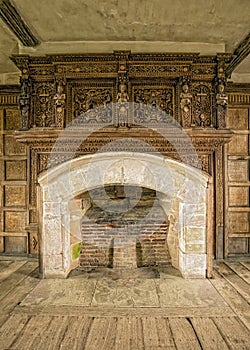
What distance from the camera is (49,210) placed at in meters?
3.10

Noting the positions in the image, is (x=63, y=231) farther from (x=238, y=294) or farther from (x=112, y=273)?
(x=238, y=294)

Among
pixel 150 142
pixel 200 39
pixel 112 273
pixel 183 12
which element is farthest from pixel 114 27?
pixel 112 273

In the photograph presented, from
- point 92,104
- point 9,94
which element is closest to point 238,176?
point 92,104

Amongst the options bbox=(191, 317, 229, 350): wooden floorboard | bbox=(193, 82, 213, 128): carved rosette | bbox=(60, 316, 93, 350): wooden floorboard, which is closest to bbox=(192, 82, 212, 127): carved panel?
bbox=(193, 82, 213, 128): carved rosette

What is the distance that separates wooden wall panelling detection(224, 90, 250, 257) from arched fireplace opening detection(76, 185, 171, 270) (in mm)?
925

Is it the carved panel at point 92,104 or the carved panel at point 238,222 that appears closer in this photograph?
the carved panel at point 92,104

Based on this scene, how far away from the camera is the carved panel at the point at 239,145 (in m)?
3.79

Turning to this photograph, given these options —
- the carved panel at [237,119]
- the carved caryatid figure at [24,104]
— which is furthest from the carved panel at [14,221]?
the carved panel at [237,119]

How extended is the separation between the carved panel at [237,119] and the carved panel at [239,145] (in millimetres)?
132

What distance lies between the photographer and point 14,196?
151 inches

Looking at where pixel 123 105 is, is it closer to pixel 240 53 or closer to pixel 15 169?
pixel 240 53

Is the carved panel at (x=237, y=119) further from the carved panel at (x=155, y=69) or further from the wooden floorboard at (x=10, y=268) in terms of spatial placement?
the wooden floorboard at (x=10, y=268)

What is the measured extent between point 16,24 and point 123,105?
3.99ft

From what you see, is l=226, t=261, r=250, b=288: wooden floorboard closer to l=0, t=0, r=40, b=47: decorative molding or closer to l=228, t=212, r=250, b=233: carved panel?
l=228, t=212, r=250, b=233: carved panel
